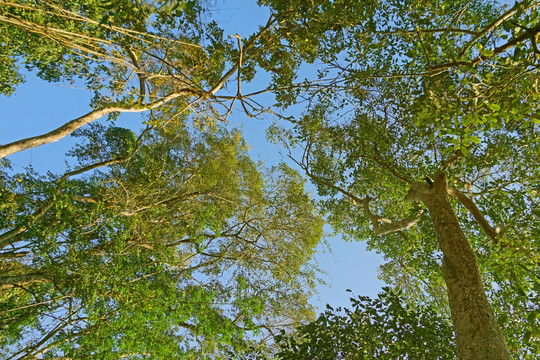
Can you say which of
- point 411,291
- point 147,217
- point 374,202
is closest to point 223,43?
point 147,217

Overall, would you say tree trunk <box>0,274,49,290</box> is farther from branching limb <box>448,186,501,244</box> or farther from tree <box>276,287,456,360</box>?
branching limb <box>448,186,501,244</box>

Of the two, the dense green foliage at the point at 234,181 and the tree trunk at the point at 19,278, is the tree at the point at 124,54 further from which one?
the tree trunk at the point at 19,278

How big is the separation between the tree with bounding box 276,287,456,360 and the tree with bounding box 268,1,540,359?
2.53 ft

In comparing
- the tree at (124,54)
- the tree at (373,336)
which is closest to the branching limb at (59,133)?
the tree at (124,54)

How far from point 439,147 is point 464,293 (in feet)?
15.5

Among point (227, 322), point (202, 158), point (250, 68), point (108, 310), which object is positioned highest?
point (202, 158)

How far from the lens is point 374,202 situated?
9898 mm

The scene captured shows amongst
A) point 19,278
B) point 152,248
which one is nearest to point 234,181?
point 152,248

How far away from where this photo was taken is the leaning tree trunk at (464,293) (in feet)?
10.9

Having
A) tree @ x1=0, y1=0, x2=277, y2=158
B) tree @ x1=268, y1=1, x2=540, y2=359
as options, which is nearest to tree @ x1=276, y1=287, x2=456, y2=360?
tree @ x1=268, y1=1, x2=540, y2=359

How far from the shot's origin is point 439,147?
25.2 ft

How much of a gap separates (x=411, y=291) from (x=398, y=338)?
260 inches

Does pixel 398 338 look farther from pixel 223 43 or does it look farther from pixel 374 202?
pixel 223 43

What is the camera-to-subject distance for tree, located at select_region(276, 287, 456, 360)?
4.28 meters
